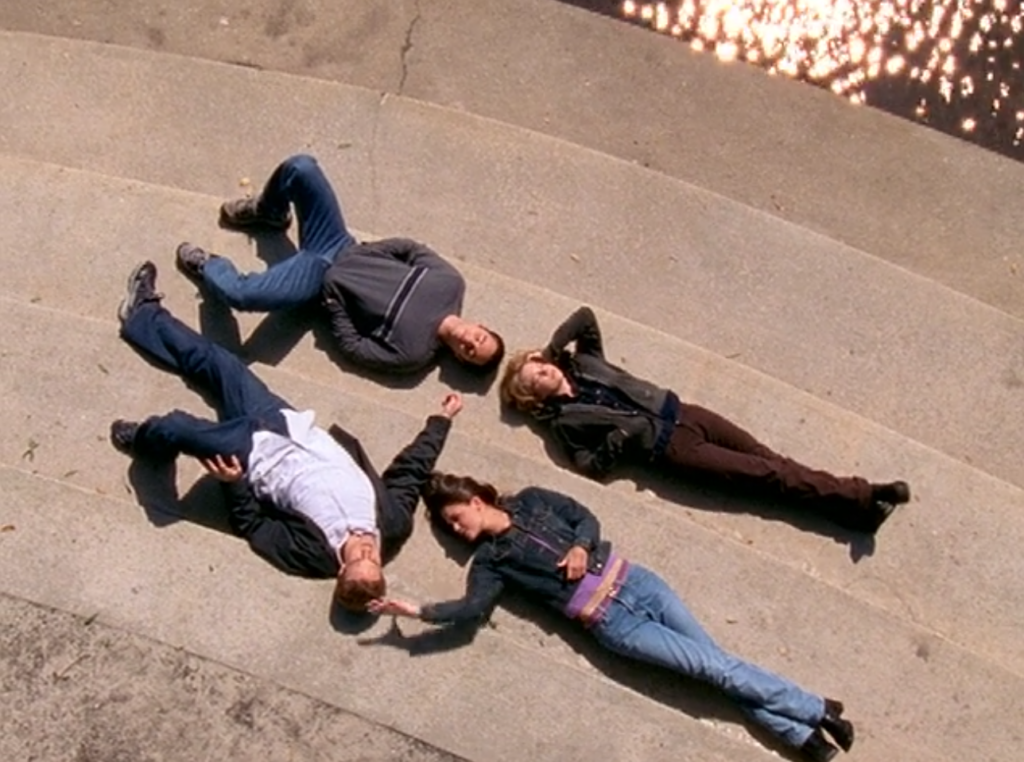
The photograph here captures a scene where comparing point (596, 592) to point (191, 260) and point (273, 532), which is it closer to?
point (273, 532)

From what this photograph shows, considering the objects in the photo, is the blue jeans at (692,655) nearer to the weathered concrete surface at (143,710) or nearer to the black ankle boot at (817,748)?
the black ankle boot at (817,748)

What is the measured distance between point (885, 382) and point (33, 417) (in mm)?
4264

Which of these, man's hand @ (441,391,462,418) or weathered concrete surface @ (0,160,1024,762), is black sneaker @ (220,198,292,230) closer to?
weathered concrete surface @ (0,160,1024,762)

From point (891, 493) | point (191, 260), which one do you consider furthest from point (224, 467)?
point (891, 493)

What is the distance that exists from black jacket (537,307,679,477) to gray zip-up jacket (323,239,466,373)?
612 mm

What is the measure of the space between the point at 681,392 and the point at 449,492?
54.4 inches

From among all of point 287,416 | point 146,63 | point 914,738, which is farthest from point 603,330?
point 146,63

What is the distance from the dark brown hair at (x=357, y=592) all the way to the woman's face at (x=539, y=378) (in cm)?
126

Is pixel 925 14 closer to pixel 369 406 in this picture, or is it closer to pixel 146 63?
pixel 369 406

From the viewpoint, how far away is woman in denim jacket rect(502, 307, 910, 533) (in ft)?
19.7

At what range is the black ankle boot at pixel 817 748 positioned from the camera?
559cm

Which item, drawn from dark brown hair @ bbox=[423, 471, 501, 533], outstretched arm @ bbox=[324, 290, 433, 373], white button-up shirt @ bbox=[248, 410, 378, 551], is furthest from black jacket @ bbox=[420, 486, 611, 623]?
outstretched arm @ bbox=[324, 290, 433, 373]

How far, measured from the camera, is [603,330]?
6.43m

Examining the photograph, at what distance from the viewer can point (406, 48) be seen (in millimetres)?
7121
